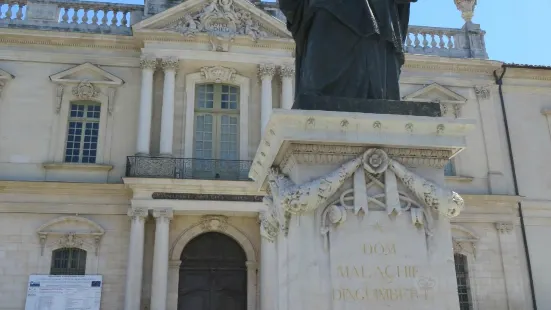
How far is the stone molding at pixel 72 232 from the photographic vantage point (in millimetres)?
14898

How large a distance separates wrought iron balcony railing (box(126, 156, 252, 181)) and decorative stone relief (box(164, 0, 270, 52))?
358 centimetres

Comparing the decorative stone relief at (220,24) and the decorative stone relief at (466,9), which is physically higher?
the decorative stone relief at (466,9)

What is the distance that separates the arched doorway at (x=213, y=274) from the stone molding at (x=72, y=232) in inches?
94.7

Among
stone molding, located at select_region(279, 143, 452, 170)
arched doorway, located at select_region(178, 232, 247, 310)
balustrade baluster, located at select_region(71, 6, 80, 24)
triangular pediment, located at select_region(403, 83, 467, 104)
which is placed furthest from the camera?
triangular pediment, located at select_region(403, 83, 467, 104)

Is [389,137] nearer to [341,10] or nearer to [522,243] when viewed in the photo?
[341,10]

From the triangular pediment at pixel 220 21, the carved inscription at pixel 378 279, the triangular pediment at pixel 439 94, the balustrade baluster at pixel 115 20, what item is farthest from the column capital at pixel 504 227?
the carved inscription at pixel 378 279

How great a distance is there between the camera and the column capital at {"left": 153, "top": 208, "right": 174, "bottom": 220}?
14.7 meters

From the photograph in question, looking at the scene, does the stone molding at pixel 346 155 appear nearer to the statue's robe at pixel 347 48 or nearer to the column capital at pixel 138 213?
the statue's robe at pixel 347 48

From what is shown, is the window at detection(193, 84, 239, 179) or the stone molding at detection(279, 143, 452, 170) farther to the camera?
the window at detection(193, 84, 239, 179)

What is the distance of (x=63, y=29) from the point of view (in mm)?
17078

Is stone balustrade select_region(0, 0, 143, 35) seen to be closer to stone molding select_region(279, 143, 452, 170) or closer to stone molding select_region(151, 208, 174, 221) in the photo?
stone molding select_region(151, 208, 174, 221)

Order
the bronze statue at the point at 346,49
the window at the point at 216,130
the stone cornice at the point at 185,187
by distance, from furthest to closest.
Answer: the window at the point at 216,130 < the stone cornice at the point at 185,187 < the bronze statue at the point at 346,49

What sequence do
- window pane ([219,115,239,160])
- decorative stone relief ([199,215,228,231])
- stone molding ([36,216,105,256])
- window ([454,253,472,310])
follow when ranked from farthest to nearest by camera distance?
window pane ([219,115,239,160]), window ([454,253,472,310]), decorative stone relief ([199,215,228,231]), stone molding ([36,216,105,256])

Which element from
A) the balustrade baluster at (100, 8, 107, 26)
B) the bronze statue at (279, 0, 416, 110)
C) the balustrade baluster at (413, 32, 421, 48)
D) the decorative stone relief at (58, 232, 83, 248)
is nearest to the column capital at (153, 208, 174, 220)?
the decorative stone relief at (58, 232, 83, 248)
